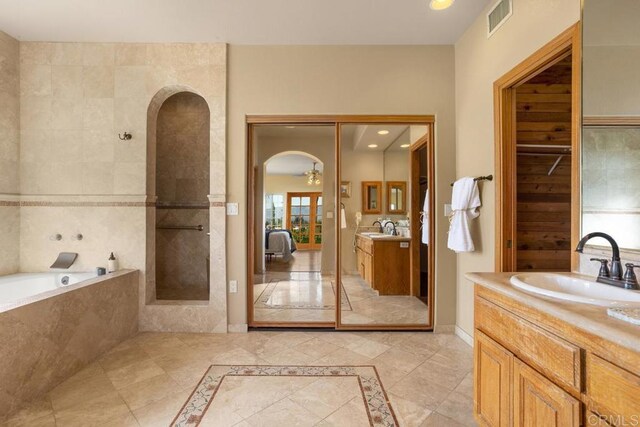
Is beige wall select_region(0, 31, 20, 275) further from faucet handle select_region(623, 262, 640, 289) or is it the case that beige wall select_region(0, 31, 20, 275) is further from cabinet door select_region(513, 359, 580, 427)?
faucet handle select_region(623, 262, 640, 289)

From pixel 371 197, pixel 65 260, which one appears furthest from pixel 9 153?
pixel 371 197

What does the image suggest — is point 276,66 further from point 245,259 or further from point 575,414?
point 575,414

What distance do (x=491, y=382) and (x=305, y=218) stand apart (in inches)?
177

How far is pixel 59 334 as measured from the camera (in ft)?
6.69

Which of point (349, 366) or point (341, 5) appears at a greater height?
point (341, 5)

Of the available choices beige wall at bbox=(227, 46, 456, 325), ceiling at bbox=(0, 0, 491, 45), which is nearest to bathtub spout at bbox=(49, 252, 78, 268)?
beige wall at bbox=(227, 46, 456, 325)

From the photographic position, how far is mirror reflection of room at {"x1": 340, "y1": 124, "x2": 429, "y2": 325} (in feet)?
11.4

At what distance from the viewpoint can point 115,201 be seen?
2912 mm

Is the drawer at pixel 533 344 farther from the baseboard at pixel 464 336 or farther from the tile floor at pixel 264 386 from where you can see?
the baseboard at pixel 464 336

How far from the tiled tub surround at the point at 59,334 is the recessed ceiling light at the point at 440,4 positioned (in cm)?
345

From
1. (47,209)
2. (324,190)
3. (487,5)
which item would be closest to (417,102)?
(487,5)

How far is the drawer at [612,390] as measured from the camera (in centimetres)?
79

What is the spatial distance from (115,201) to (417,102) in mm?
3109

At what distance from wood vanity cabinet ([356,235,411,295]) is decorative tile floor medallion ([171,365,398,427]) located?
71.8 inches
